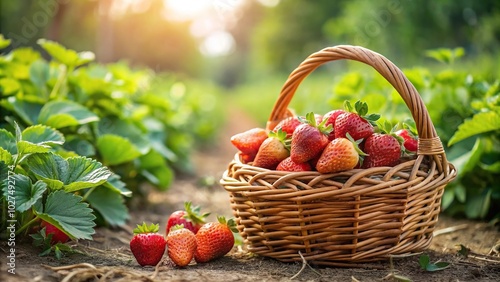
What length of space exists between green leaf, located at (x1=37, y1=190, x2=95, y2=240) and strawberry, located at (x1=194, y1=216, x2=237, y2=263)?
0.44 meters

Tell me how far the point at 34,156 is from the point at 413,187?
154 cm

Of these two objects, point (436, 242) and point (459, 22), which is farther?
point (459, 22)

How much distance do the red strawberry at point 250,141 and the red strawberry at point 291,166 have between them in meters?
0.25

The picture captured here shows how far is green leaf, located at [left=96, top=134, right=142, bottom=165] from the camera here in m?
3.05

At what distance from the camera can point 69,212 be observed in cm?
199

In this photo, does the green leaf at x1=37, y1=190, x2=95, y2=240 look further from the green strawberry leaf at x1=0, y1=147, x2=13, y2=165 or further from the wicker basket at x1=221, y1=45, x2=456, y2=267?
the wicker basket at x1=221, y1=45, x2=456, y2=267

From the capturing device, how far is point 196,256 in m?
2.12

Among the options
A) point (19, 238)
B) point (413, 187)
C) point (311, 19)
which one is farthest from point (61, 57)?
point (311, 19)

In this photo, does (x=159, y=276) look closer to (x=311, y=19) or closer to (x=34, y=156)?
(x=34, y=156)

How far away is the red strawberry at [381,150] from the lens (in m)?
1.94

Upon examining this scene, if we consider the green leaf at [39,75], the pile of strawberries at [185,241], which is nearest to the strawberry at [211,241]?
the pile of strawberries at [185,241]

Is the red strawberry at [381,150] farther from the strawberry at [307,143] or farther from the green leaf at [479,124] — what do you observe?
the green leaf at [479,124]

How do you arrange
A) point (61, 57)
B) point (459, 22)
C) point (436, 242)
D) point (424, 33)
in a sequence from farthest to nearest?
point (459, 22) → point (424, 33) → point (61, 57) → point (436, 242)

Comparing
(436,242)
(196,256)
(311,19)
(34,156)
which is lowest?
(436,242)
